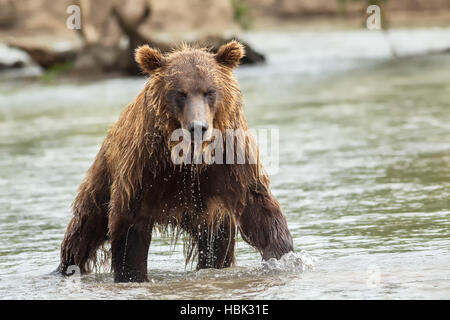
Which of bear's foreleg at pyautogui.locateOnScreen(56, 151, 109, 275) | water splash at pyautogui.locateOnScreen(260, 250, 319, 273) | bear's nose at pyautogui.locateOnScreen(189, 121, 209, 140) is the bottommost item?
water splash at pyautogui.locateOnScreen(260, 250, 319, 273)

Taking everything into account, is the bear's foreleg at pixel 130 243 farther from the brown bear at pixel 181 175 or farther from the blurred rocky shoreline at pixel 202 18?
the blurred rocky shoreline at pixel 202 18

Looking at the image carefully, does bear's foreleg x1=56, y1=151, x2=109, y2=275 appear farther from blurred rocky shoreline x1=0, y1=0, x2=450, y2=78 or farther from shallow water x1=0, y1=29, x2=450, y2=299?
blurred rocky shoreline x1=0, y1=0, x2=450, y2=78

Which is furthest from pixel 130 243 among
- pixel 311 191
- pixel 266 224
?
pixel 311 191

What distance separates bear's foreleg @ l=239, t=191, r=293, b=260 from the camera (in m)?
6.32

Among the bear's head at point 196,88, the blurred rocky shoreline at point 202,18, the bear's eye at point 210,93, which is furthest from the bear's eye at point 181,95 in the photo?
the blurred rocky shoreline at point 202,18

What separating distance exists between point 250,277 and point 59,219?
3.00m

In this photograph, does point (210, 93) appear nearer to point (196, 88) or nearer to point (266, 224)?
point (196, 88)

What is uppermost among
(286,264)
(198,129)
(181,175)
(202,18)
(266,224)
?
(202,18)

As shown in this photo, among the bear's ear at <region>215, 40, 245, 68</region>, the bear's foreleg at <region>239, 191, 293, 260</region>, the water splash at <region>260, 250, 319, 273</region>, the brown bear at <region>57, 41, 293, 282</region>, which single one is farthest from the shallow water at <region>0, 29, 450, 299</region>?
the bear's ear at <region>215, 40, 245, 68</region>

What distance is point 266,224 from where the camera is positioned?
635 centimetres

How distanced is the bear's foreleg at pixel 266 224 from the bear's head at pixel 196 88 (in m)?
0.59

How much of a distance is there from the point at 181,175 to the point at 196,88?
0.59m

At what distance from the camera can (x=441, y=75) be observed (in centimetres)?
2002

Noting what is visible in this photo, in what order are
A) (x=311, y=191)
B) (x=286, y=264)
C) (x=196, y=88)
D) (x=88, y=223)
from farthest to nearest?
(x=311, y=191) < (x=88, y=223) < (x=286, y=264) < (x=196, y=88)
